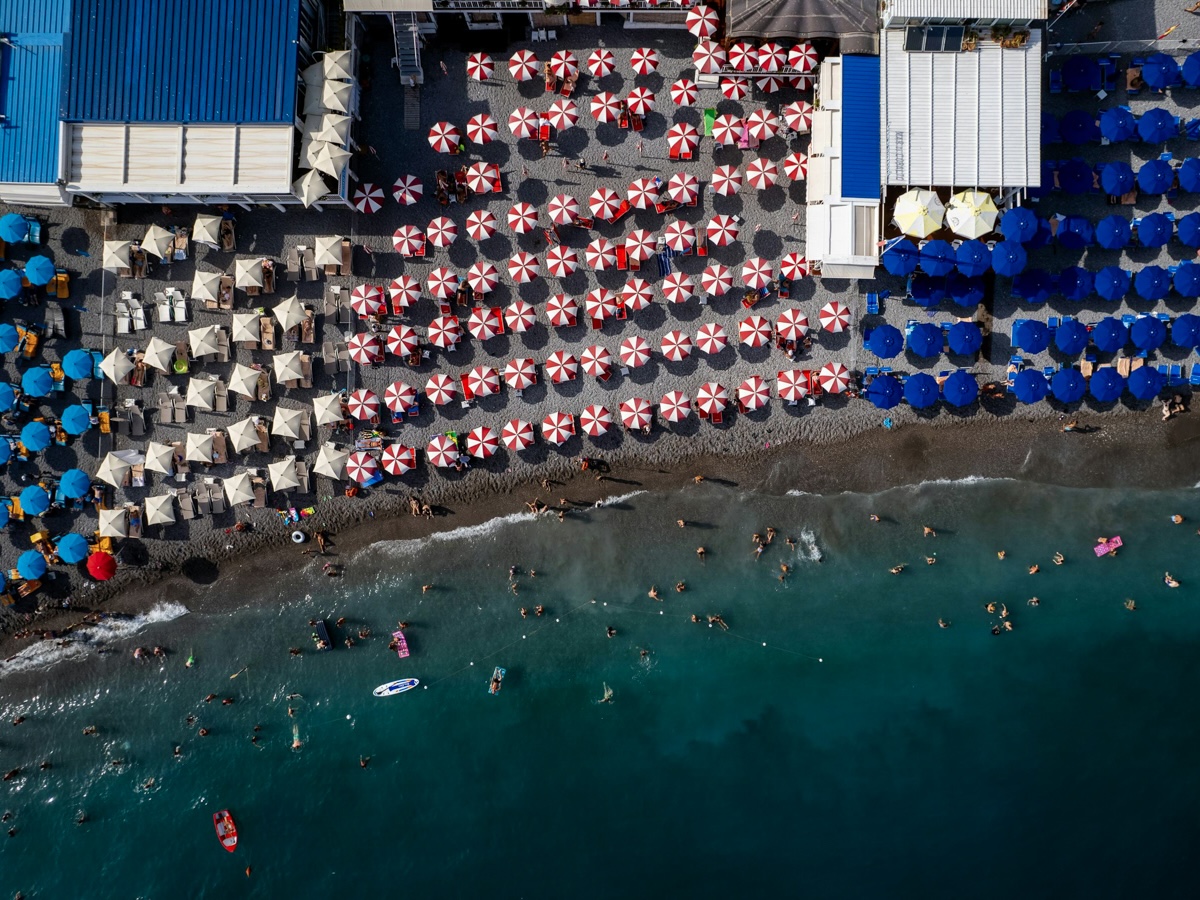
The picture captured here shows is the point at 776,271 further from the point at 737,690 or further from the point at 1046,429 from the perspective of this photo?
the point at 737,690

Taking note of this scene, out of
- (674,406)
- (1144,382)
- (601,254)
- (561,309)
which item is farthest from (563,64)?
(1144,382)

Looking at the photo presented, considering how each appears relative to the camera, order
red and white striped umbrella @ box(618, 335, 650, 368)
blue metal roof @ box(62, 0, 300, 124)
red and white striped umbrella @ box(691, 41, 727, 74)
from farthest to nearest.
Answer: red and white striped umbrella @ box(618, 335, 650, 368) → red and white striped umbrella @ box(691, 41, 727, 74) → blue metal roof @ box(62, 0, 300, 124)

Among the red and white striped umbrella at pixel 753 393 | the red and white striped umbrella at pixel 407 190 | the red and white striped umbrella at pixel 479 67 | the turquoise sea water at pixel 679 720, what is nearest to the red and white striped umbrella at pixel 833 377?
the red and white striped umbrella at pixel 753 393

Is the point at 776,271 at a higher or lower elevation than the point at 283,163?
lower

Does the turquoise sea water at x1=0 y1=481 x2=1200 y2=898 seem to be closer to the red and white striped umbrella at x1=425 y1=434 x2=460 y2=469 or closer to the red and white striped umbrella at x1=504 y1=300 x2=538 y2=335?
the red and white striped umbrella at x1=425 y1=434 x2=460 y2=469

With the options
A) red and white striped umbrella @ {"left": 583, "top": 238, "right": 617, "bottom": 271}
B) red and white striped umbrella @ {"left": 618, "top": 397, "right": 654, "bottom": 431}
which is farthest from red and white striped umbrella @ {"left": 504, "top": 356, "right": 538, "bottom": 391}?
red and white striped umbrella @ {"left": 583, "top": 238, "right": 617, "bottom": 271}

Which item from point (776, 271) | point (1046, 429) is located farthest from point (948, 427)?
point (776, 271)

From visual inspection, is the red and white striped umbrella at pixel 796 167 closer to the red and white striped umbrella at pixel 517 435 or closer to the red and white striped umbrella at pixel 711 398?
the red and white striped umbrella at pixel 711 398
